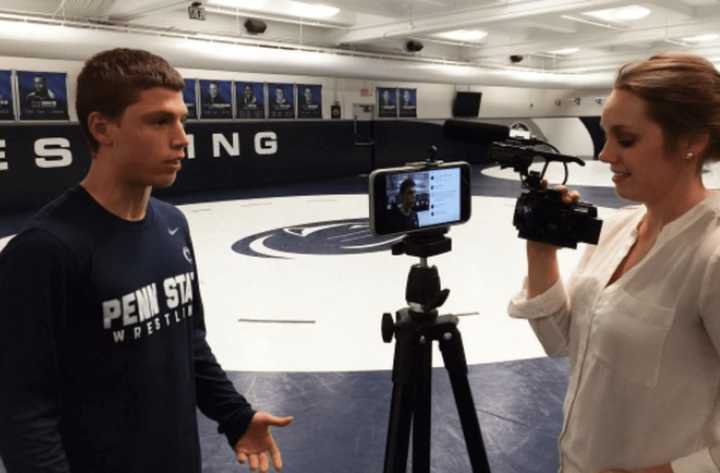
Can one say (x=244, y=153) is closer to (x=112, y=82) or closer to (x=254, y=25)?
(x=254, y=25)

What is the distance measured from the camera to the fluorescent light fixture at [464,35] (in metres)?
13.7

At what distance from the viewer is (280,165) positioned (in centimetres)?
1230

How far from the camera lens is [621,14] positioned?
11594 millimetres

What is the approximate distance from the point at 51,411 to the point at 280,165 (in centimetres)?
1141

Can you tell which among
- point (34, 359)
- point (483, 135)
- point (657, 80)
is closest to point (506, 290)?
point (483, 135)

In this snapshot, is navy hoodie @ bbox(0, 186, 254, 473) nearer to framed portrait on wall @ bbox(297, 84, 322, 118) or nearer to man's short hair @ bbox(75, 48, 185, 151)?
man's short hair @ bbox(75, 48, 185, 151)

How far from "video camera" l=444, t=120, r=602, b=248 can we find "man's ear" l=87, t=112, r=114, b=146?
0.83m

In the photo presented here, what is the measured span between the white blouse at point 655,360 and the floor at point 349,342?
0.41 metres

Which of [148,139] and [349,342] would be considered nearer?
[148,139]

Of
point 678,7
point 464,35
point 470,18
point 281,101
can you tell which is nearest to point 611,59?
point 464,35

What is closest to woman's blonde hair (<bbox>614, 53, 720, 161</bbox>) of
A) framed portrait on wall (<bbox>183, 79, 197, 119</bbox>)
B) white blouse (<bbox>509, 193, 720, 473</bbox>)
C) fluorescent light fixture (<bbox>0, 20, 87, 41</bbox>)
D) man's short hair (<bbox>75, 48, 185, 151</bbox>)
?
white blouse (<bbox>509, 193, 720, 473</bbox>)

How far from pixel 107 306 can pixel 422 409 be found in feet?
3.05

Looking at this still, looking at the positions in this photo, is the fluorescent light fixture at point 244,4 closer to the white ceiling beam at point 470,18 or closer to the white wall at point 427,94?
the white wall at point 427,94

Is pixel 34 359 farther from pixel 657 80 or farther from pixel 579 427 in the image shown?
pixel 657 80
